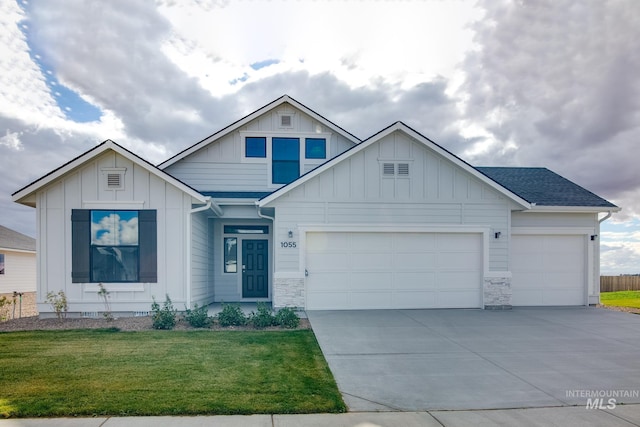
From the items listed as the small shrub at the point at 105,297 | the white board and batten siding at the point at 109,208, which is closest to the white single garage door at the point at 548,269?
the white board and batten siding at the point at 109,208

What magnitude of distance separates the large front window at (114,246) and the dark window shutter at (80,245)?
0.39ft

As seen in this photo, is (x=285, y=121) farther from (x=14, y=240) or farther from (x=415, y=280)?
(x=14, y=240)

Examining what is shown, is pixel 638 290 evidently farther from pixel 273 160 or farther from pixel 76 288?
pixel 76 288

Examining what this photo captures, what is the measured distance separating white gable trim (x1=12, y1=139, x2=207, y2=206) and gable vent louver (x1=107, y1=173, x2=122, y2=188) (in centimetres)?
57

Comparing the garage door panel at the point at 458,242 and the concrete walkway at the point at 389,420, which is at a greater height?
the garage door panel at the point at 458,242

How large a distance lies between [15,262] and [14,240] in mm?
1212

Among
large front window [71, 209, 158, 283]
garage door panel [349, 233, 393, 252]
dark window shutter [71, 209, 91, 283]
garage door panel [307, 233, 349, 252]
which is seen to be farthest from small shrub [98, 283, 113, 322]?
garage door panel [349, 233, 393, 252]

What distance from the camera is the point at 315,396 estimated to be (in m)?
5.52

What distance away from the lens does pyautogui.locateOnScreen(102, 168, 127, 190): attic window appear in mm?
11734

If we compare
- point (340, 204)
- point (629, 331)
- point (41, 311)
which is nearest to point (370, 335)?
point (340, 204)

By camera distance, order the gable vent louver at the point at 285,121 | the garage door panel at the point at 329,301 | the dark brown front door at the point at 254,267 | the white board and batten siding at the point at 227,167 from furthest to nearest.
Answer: the gable vent louver at the point at 285,121 < the dark brown front door at the point at 254,267 < the white board and batten siding at the point at 227,167 < the garage door panel at the point at 329,301

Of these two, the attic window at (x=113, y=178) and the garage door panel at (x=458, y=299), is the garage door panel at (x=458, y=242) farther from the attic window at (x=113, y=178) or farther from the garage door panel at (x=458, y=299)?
the attic window at (x=113, y=178)

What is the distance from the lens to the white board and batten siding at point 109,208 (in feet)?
37.8

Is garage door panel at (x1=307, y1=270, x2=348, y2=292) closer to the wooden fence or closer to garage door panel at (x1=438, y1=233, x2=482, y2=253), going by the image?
garage door panel at (x1=438, y1=233, x2=482, y2=253)
